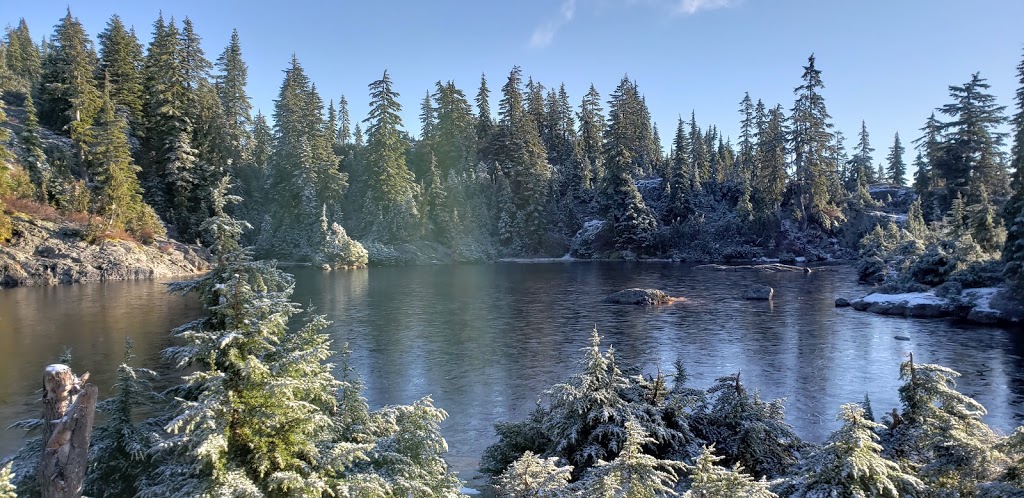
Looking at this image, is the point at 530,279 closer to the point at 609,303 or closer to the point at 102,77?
the point at 609,303

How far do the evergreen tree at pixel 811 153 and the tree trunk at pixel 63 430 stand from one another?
88453mm

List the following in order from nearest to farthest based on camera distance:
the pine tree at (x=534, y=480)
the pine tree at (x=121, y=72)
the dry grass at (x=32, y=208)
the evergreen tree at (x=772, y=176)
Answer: the pine tree at (x=534, y=480) < the dry grass at (x=32, y=208) < the pine tree at (x=121, y=72) < the evergreen tree at (x=772, y=176)

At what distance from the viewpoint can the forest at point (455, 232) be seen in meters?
7.05

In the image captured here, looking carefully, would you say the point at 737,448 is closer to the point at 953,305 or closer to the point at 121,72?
the point at 953,305

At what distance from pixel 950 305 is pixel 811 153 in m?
52.9

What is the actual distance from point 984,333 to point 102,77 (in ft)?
314

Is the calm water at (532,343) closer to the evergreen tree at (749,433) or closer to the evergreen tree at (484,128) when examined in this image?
the evergreen tree at (749,433)

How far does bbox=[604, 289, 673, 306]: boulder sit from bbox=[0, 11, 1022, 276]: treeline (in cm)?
4547

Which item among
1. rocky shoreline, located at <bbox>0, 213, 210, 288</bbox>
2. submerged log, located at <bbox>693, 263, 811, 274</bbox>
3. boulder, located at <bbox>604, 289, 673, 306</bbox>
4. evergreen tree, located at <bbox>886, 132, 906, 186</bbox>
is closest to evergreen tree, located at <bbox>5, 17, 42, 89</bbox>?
rocky shoreline, located at <bbox>0, 213, 210, 288</bbox>

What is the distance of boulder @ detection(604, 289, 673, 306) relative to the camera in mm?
38875

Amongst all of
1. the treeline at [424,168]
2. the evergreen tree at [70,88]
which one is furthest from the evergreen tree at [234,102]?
the evergreen tree at [70,88]

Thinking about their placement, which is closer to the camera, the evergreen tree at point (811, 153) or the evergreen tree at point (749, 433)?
the evergreen tree at point (749, 433)

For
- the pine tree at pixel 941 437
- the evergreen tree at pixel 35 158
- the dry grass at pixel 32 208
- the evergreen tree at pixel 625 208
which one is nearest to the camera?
the pine tree at pixel 941 437

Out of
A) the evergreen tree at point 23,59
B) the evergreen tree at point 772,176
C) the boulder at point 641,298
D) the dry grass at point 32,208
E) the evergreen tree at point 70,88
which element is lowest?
the boulder at point 641,298
